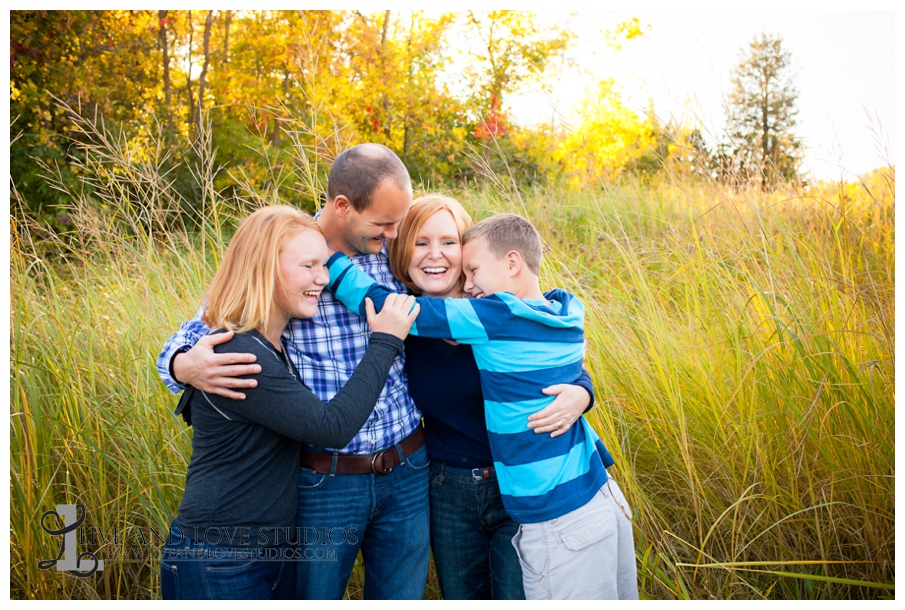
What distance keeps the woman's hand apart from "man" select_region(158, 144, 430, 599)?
0.48 feet

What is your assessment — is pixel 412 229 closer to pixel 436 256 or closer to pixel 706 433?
pixel 436 256

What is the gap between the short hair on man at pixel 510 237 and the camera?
6.70 feet

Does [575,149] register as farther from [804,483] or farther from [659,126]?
[804,483]

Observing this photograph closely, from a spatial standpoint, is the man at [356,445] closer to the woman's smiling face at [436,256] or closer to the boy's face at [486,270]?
the woman's smiling face at [436,256]

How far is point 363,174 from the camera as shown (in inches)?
78.6

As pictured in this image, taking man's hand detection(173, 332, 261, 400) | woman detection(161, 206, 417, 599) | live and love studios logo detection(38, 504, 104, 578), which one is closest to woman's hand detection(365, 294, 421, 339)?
woman detection(161, 206, 417, 599)

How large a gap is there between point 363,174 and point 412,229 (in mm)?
249

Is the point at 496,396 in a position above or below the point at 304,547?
above

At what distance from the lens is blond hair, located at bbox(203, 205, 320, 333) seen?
1762mm

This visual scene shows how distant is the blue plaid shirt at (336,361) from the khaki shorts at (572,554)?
1.67 feet

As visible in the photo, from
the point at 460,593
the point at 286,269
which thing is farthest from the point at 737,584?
the point at 286,269

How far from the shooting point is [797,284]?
292cm

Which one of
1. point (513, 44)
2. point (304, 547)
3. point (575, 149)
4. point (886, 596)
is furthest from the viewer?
point (513, 44)

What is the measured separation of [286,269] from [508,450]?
2.82 feet
